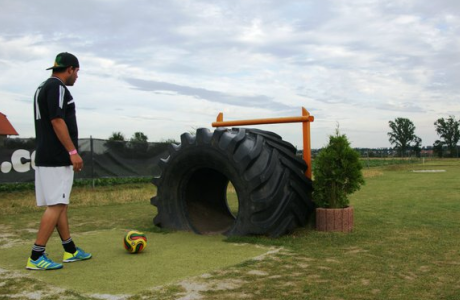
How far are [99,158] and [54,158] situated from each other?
34.0ft

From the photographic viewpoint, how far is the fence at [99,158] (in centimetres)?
1268

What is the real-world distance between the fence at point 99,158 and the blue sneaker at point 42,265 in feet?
29.1

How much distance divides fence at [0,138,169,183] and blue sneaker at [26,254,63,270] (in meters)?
8.87

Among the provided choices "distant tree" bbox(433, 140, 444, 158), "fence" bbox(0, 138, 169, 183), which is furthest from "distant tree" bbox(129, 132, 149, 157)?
"distant tree" bbox(433, 140, 444, 158)

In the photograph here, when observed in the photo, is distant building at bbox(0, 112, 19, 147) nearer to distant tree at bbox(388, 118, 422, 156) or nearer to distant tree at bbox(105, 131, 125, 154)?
distant tree at bbox(105, 131, 125, 154)

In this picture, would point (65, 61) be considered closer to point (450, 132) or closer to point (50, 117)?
point (50, 117)

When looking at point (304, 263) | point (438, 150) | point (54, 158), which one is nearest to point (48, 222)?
point (54, 158)

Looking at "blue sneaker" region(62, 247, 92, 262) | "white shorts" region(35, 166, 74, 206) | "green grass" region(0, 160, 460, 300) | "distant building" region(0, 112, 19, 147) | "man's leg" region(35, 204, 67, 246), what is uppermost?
"distant building" region(0, 112, 19, 147)

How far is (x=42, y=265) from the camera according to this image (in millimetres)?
4547

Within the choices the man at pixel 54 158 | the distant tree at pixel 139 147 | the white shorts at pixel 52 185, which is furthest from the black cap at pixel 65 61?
the distant tree at pixel 139 147

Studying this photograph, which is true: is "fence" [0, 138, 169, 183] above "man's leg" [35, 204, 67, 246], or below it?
above

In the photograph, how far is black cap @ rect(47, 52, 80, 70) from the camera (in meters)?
5.00

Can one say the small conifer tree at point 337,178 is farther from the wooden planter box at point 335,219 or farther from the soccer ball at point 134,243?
the soccer ball at point 134,243

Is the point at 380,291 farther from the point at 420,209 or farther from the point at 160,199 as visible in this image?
the point at 420,209
